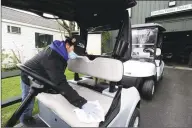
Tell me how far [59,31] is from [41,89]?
29.1 feet

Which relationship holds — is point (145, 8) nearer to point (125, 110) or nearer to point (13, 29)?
point (13, 29)

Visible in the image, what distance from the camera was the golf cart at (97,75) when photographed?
1.52 m

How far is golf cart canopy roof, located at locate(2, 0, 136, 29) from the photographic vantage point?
1658 mm

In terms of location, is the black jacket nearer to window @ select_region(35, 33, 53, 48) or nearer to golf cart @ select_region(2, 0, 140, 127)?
golf cart @ select_region(2, 0, 140, 127)

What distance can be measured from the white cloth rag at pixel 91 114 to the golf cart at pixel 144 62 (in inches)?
69.0

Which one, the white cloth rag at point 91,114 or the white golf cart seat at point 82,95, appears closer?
the white cloth rag at point 91,114

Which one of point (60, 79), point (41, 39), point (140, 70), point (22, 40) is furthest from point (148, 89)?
point (41, 39)

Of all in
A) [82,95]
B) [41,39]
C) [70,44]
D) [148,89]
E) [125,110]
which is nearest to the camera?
[125,110]

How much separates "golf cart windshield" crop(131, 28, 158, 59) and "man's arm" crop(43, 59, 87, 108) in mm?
3084

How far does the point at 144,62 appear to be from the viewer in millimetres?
3605

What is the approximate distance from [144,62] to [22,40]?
7065 millimetres

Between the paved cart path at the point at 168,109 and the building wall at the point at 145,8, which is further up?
the building wall at the point at 145,8

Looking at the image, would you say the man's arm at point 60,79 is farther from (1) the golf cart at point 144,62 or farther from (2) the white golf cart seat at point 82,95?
(1) the golf cart at point 144,62

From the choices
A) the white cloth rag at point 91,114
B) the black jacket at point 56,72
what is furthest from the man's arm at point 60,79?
the white cloth rag at point 91,114
